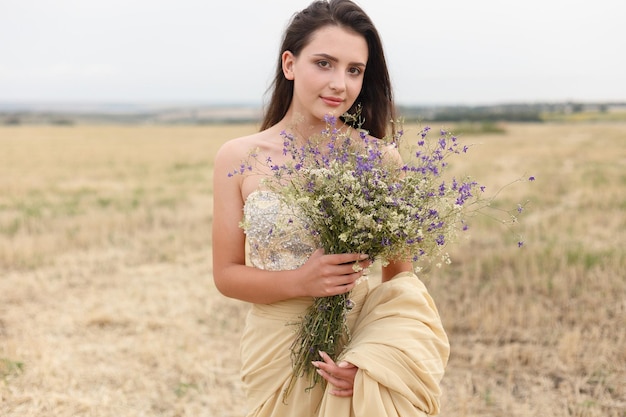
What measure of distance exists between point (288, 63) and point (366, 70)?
415 mm

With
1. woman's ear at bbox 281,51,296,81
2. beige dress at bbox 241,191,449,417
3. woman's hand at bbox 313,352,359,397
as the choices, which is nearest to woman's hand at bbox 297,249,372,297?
beige dress at bbox 241,191,449,417

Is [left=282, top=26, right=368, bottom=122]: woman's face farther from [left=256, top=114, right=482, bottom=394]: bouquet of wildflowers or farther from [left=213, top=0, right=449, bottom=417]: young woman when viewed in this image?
[left=256, top=114, right=482, bottom=394]: bouquet of wildflowers

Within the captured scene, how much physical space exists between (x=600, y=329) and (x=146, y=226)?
819cm

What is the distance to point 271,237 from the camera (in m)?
2.62

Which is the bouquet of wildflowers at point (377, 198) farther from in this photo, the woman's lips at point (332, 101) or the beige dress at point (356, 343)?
the woman's lips at point (332, 101)

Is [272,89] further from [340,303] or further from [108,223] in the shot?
[108,223]

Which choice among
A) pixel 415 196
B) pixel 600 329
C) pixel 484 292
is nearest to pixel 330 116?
pixel 415 196

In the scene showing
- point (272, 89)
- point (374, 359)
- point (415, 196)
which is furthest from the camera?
point (272, 89)

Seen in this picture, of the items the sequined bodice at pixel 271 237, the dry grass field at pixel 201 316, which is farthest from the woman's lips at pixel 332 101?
the dry grass field at pixel 201 316

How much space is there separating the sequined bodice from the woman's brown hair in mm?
680

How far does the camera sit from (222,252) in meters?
2.67

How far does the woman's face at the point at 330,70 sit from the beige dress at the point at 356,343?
1.53 ft

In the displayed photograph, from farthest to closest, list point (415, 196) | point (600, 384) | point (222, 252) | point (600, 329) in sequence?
1. point (600, 329)
2. point (600, 384)
3. point (222, 252)
4. point (415, 196)

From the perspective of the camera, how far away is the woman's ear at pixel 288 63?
2734 mm
